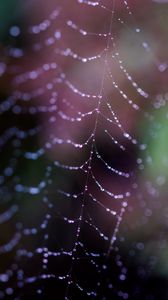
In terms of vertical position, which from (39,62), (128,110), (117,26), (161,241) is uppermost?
(117,26)

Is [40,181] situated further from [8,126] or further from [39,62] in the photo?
[39,62]

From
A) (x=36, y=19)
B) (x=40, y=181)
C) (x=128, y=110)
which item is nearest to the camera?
(x=36, y=19)

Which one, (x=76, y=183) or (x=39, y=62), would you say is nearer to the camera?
(x=39, y=62)

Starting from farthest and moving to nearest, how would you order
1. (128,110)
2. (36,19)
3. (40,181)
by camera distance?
(128,110) < (40,181) < (36,19)

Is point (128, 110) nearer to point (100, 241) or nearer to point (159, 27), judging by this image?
point (159, 27)

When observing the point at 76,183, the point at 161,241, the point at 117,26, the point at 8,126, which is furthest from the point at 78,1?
the point at 161,241

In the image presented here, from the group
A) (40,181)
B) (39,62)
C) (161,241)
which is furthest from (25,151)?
(161,241)

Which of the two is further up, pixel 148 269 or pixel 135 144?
pixel 135 144
